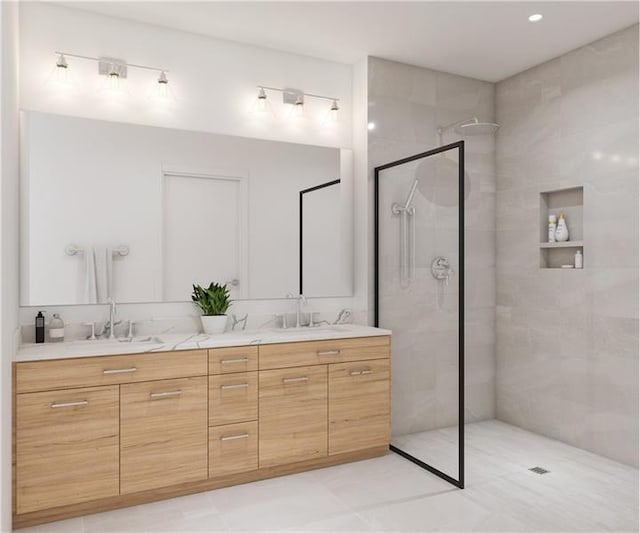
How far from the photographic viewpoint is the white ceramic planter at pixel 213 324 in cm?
323

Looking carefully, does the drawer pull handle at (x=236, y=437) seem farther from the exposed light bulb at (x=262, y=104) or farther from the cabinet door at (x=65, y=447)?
the exposed light bulb at (x=262, y=104)

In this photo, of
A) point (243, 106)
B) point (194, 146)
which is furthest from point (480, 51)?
point (194, 146)

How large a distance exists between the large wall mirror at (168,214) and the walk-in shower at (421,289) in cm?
30

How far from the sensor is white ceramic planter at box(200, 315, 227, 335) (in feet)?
10.6

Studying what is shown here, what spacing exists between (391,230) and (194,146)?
147 centimetres

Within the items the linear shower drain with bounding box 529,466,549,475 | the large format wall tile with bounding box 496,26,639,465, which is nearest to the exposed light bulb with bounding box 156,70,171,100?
the large format wall tile with bounding box 496,26,639,465

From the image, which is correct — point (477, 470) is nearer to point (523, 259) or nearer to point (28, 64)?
point (523, 259)

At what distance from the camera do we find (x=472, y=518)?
261cm

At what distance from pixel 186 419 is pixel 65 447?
0.58 metres

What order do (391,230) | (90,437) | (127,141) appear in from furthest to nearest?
(391,230) < (127,141) < (90,437)

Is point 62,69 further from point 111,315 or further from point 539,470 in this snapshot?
point 539,470

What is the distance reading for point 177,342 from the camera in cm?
285

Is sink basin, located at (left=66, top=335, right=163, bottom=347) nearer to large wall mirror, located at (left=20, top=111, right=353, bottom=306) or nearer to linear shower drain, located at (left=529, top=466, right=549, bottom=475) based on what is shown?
large wall mirror, located at (left=20, top=111, right=353, bottom=306)

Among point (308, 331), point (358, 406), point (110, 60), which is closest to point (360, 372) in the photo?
point (358, 406)
